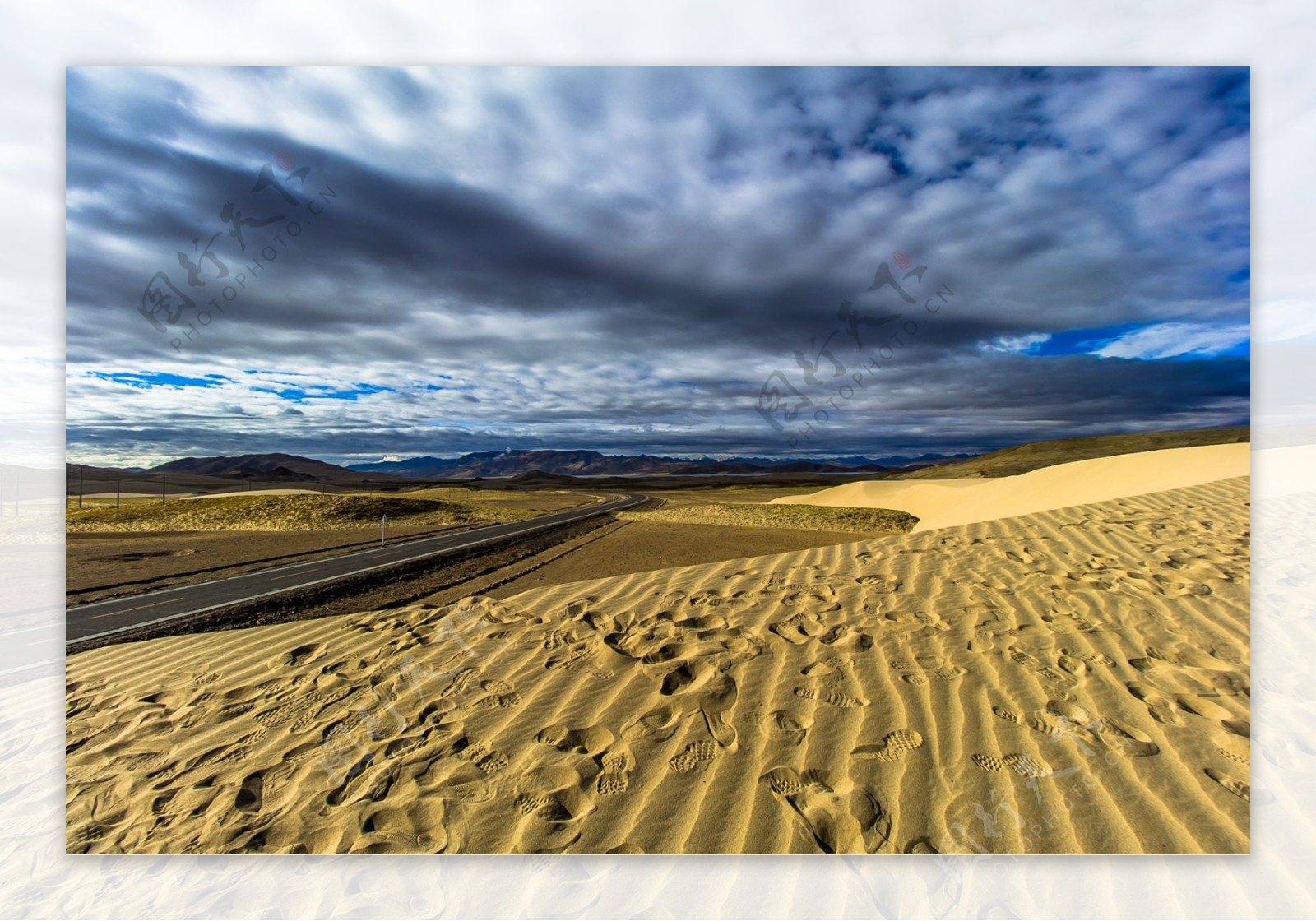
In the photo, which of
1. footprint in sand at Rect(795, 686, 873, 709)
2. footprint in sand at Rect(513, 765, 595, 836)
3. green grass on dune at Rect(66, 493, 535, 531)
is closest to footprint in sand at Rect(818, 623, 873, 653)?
footprint in sand at Rect(795, 686, 873, 709)

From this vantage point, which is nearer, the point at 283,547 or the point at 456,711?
the point at 456,711

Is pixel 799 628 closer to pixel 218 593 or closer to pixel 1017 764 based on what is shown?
pixel 1017 764

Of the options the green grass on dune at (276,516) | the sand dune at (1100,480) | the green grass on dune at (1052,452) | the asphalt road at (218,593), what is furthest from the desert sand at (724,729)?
the green grass on dune at (1052,452)

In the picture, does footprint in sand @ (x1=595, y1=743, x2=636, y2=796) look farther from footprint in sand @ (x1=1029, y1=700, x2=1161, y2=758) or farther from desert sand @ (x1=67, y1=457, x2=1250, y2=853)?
footprint in sand @ (x1=1029, y1=700, x2=1161, y2=758)

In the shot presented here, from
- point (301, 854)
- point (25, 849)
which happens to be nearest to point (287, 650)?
point (25, 849)

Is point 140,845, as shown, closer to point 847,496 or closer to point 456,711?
point 456,711

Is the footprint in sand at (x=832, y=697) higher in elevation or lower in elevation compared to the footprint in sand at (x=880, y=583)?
lower

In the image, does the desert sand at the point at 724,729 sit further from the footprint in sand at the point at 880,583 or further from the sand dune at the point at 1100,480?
the sand dune at the point at 1100,480
